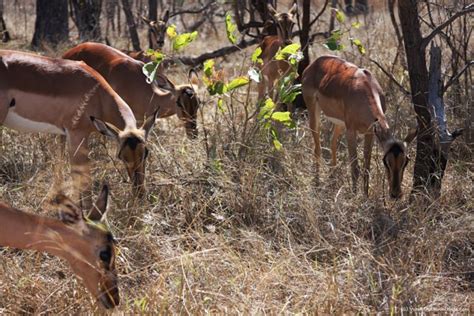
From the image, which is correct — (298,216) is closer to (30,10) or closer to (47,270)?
(47,270)

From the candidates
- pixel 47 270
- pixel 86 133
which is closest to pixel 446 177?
pixel 86 133

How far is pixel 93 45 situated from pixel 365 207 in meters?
3.76

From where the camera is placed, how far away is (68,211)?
4.01 metres

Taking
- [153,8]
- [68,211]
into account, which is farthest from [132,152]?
[153,8]

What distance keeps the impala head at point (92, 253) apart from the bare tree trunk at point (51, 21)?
10313mm

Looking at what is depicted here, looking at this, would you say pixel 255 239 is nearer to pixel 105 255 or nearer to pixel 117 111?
pixel 105 255

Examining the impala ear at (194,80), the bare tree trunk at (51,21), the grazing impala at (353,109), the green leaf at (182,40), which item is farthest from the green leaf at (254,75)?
the bare tree trunk at (51,21)

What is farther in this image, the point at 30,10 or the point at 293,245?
the point at 30,10

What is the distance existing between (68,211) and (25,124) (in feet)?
8.78

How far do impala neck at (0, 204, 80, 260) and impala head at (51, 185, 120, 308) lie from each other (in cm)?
1

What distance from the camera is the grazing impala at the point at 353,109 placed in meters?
6.05

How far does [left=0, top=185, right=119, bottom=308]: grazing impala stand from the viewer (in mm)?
4008

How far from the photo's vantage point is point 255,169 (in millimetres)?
6004

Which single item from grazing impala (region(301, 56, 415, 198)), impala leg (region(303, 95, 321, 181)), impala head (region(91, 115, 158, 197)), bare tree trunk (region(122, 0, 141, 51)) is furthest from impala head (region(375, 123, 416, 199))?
bare tree trunk (region(122, 0, 141, 51))
